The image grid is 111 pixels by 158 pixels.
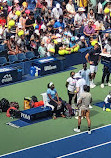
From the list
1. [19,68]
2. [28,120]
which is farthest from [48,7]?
[28,120]

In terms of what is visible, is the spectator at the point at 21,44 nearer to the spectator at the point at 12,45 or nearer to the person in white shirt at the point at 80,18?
the spectator at the point at 12,45

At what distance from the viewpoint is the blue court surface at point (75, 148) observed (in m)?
19.8

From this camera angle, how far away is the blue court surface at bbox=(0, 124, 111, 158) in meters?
19.8

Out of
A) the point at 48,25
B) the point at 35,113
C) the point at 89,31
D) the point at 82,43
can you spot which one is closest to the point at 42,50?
the point at 48,25

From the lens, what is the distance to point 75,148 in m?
20.4

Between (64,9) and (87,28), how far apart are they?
7.15 ft

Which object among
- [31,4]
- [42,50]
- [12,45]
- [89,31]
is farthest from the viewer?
[31,4]

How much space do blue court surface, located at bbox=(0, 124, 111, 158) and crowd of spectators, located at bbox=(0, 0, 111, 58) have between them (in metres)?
9.45

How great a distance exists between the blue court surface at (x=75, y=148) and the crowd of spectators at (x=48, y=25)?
9.45m

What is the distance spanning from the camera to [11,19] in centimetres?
3084

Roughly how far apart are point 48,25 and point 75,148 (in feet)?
42.7

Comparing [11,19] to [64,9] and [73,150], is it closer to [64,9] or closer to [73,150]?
[64,9]

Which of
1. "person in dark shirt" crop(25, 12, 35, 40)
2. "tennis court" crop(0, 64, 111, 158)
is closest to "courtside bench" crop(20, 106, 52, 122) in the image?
"tennis court" crop(0, 64, 111, 158)

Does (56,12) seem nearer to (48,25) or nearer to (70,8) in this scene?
(48,25)
